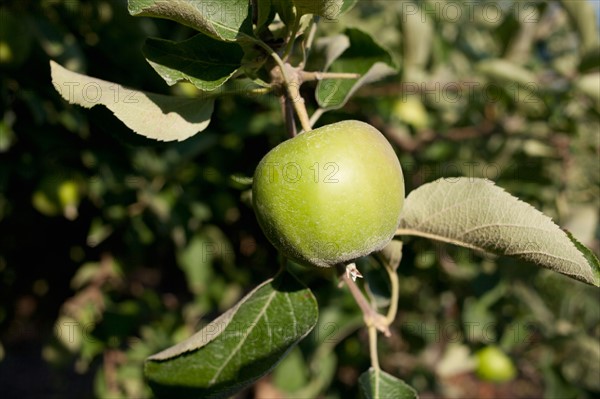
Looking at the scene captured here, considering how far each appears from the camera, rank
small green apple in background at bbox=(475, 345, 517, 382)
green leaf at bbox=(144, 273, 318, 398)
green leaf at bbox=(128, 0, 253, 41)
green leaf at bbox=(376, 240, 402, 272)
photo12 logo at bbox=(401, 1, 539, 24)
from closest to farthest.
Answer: green leaf at bbox=(128, 0, 253, 41) < green leaf at bbox=(144, 273, 318, 398) < green leaf at bbox=(376, 240, 402, 272) < photo12 logo at bbox=(401, 1, 539, 24) < small green apple in background at bbox=(475, 345, 517, 382)

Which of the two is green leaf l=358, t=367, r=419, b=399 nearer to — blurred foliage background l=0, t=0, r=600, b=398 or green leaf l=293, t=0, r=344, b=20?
green leaf l=293, t=0, r=344, b=20

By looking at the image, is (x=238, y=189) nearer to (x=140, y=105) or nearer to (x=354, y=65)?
(x=354, y=65)

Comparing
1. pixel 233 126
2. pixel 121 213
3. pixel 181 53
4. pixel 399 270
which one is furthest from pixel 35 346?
pixel 181 53

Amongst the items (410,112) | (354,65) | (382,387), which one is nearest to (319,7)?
(354,65)

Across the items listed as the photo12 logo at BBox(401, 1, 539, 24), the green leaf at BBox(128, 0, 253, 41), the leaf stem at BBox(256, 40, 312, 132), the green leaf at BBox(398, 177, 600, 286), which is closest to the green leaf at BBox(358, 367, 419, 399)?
the green leaf at BBox(398, 177, 600, 286)

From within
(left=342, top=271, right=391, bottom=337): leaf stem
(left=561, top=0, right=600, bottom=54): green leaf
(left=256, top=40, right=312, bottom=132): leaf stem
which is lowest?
(left=342, top=271, right=391, bottom=337): leaf stem

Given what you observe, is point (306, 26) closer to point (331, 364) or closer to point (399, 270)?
point (399, 270)
